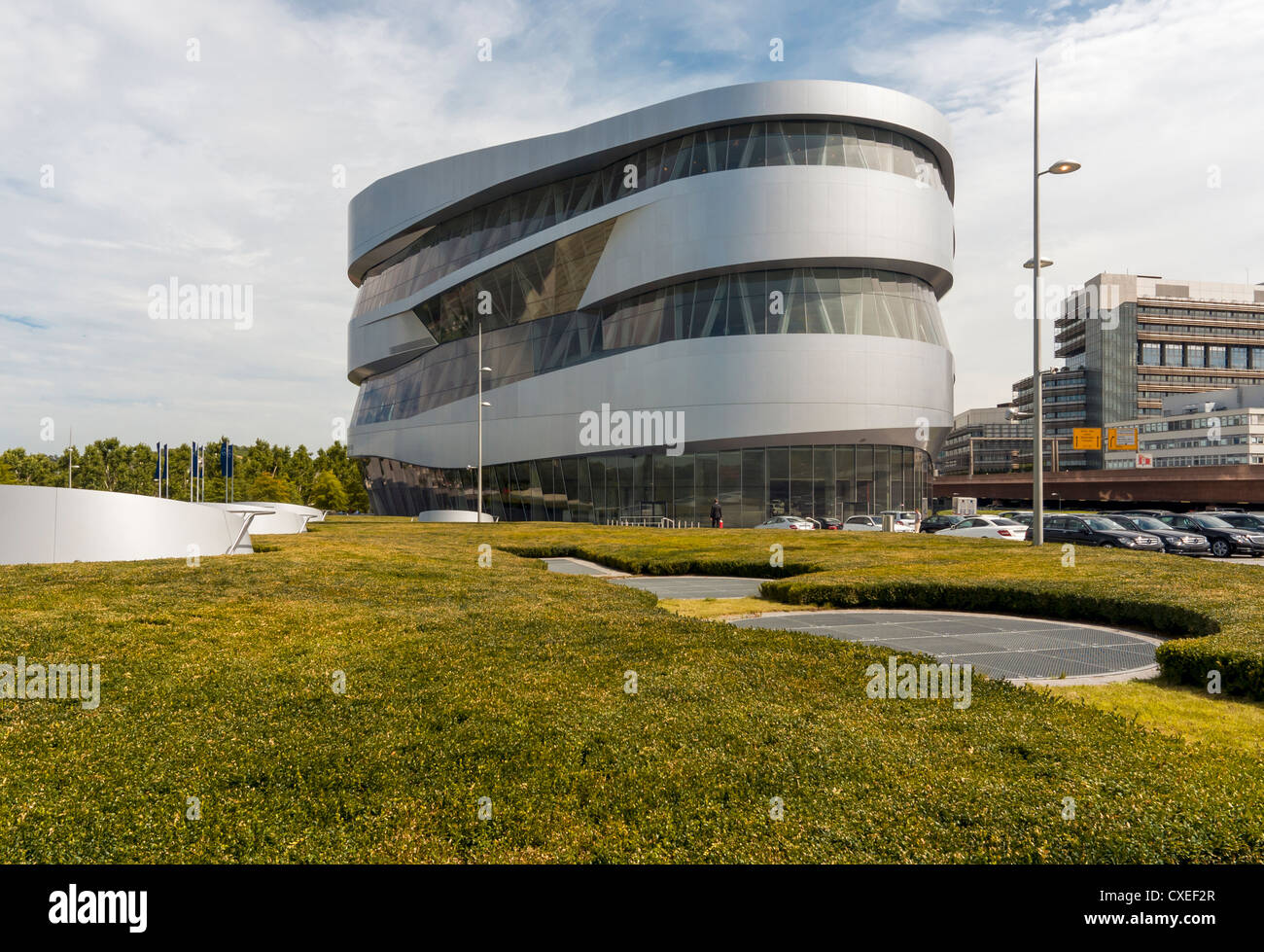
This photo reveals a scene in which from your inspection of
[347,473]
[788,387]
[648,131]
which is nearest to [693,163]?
A: [648,131]

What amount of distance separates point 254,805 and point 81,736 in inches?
71.8

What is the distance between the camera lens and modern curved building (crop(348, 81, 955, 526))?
41.6 meters

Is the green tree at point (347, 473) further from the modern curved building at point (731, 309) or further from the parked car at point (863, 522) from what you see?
the parked car at point (863, 522)

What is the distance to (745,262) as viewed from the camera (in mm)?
41875

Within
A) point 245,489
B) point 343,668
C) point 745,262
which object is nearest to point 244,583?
point 343,668

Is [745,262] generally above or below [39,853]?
above

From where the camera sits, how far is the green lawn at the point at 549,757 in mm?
4043

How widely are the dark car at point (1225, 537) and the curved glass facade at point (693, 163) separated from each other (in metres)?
23.5

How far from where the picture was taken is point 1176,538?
1139 inches

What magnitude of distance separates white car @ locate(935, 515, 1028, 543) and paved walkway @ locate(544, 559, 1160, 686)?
1850 centimetres

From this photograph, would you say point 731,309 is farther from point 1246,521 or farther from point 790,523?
point 1246,521

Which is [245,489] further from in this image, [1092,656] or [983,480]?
[1092,656]

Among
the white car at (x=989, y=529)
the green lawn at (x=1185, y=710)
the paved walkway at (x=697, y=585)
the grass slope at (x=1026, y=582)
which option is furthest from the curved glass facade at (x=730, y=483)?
the green lawn at (x=1185, y=710)

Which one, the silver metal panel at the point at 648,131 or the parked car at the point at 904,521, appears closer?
the parked car at the point at 904,521
